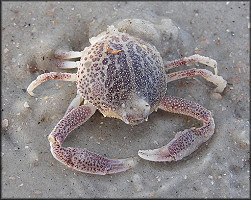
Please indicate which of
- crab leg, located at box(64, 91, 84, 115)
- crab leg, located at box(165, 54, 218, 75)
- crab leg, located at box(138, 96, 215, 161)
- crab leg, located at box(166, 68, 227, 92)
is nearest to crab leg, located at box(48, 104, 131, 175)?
crab leg, located at box(64, 91, 84, 115)

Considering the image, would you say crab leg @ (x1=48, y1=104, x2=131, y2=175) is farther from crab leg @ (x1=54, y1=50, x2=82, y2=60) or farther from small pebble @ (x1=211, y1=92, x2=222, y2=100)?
small pebble @ (x1=211, y1=92, x2=222, y2=100)

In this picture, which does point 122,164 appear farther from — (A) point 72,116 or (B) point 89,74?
(B) point 89,74

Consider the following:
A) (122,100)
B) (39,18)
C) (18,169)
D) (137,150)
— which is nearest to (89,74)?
(122,100)

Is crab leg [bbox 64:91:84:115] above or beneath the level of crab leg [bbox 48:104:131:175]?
above

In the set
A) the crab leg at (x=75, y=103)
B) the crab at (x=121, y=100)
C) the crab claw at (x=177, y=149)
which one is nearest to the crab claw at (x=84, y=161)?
the crab at (x=121, y=100)

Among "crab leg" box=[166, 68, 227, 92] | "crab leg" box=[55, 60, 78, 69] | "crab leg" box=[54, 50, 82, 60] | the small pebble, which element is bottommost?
the small pebble

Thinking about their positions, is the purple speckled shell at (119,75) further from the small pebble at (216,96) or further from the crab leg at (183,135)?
the small pebble at (216,96)

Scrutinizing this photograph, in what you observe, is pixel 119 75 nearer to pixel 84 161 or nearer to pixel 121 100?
pixel 121 100
